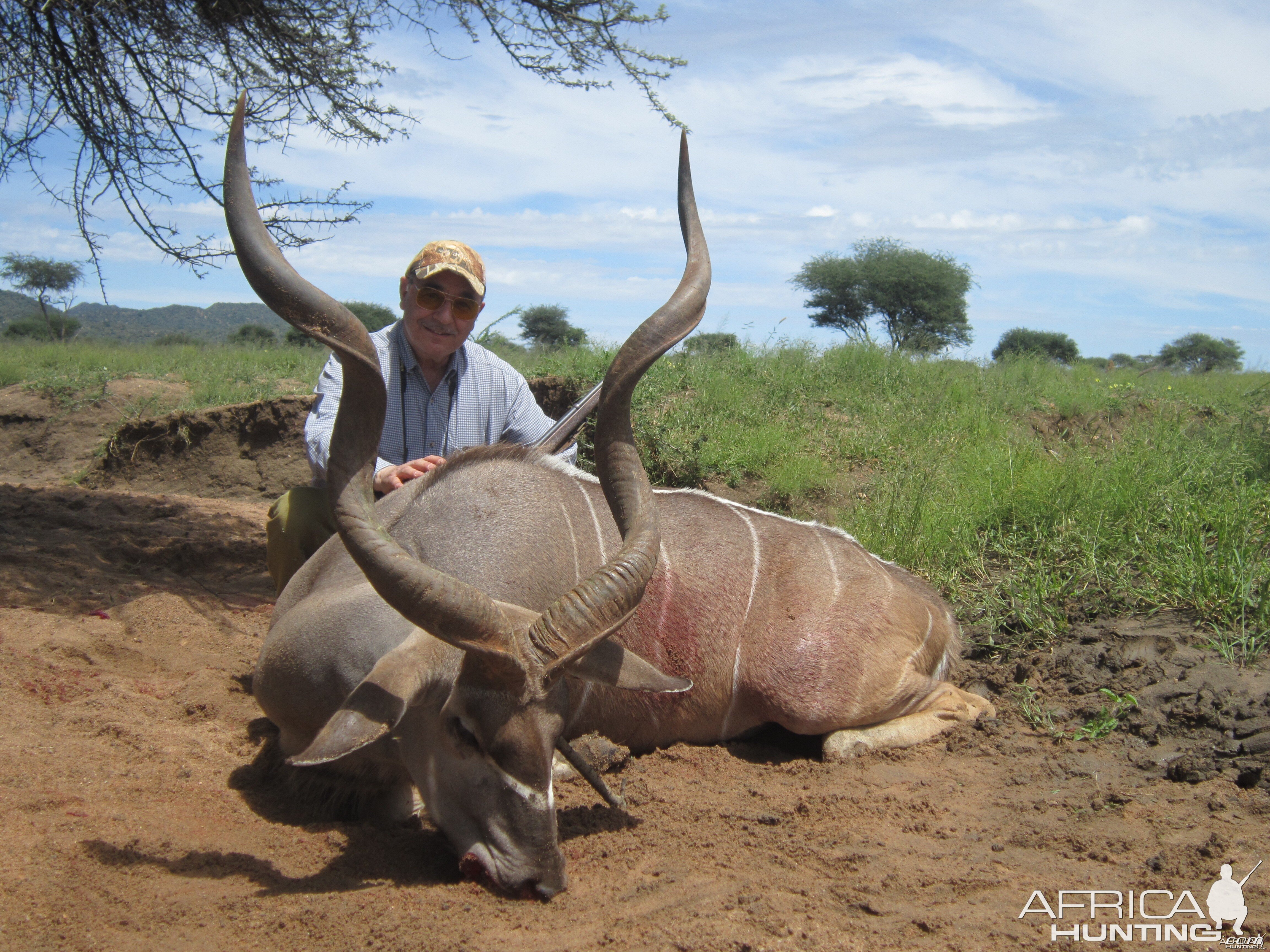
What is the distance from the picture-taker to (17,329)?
2661cm

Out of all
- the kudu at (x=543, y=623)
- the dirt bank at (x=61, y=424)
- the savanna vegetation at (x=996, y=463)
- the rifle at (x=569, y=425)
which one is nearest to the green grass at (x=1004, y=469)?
the savanna vegetation at (x=996, y=463)

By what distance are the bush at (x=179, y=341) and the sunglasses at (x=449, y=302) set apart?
1537 centimetres

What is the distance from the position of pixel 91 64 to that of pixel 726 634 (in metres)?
4.39

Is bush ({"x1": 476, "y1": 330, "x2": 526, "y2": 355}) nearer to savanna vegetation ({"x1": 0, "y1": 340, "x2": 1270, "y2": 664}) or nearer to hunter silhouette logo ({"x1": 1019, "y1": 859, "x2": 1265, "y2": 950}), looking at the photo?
savanna vegetation ({"x1": 0, "y1": 340, "x2": 1270, "y2": 664})

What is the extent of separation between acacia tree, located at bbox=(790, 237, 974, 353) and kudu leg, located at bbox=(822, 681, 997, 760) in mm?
15896

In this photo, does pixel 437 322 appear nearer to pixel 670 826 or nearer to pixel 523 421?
pixel 523 421

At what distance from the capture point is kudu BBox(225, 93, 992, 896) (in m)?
2.37

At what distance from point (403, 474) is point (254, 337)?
2057 cm

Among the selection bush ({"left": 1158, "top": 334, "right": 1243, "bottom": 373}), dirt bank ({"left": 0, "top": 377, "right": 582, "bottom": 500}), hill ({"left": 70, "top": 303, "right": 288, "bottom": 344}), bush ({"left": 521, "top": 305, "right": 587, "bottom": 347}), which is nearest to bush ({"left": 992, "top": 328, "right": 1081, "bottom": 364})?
bush ({"left": 1158, "top": 334, "right": 1243, "bottom": 373})

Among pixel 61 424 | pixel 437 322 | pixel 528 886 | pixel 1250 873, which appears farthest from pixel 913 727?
Result: pixel 61 424

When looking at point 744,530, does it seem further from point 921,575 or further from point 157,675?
point 157,675

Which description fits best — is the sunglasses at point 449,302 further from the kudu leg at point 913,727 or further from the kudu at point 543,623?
the kudu leg at point 913,727

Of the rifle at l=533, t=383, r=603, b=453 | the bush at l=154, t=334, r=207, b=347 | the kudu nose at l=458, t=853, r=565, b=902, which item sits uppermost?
the bush at l=154, t=334, r=207, b=347

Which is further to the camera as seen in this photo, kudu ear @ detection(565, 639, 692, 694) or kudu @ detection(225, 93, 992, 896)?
kudu ear @ detection(565, 639, 692, 694)
